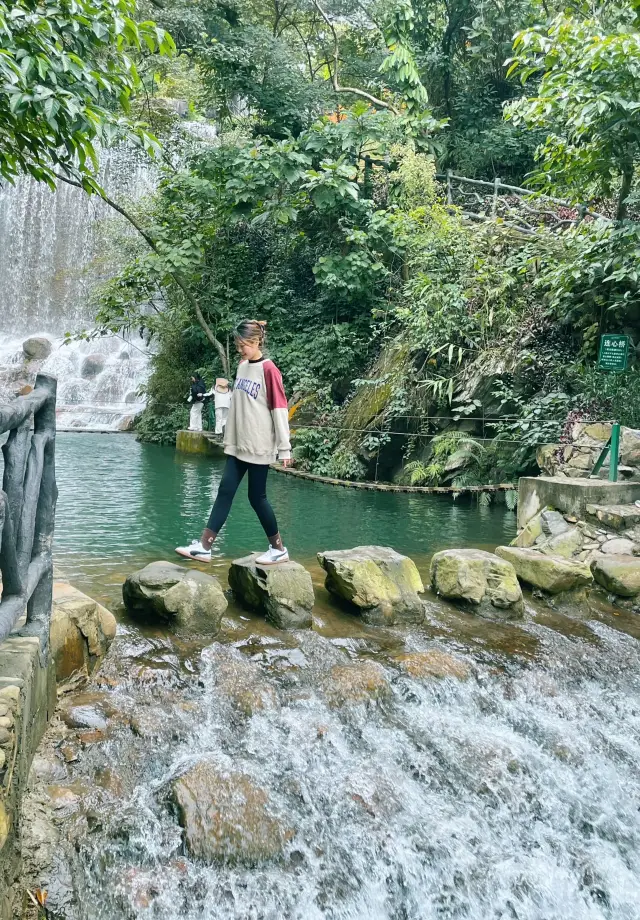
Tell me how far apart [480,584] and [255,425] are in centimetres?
201

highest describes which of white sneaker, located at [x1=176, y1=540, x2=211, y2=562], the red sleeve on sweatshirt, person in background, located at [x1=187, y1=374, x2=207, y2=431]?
the red sleeve on sweatshirt

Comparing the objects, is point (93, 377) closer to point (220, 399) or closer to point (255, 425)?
point (220, 399)

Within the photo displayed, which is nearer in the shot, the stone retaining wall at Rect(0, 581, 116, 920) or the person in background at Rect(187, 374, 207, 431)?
the stone retaining wall at Rect(0, 581, 116, 920)

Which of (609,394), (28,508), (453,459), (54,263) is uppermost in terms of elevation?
(54,263)

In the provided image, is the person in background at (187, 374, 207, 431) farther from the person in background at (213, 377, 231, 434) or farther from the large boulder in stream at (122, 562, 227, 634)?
the large boulder in stream at (122, 562, 227, 634)

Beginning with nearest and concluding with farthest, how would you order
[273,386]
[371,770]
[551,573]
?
1. [371,770]
2. [273,386]
3. [551,573]

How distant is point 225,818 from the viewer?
9.93 feet

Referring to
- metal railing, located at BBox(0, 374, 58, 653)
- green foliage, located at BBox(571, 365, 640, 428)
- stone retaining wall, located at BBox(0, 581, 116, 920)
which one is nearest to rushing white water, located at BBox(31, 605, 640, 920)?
stone retaining wall, located at BBox(0, 581, 116, 920)

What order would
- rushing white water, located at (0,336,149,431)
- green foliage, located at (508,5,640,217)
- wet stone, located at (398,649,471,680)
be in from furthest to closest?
rushing white water, located at (0,336,149,431) → green foliage, located at (508,5,640,217) → wet stone, located at (398,649,471,680)

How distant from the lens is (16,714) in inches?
97.4

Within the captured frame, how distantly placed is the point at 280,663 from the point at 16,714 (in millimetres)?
1919

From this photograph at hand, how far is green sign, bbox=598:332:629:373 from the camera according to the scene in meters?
7.42

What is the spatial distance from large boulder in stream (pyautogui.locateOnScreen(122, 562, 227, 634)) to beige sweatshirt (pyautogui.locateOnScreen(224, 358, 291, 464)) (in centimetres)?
85

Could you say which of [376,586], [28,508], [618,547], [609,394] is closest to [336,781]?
[376,586]
